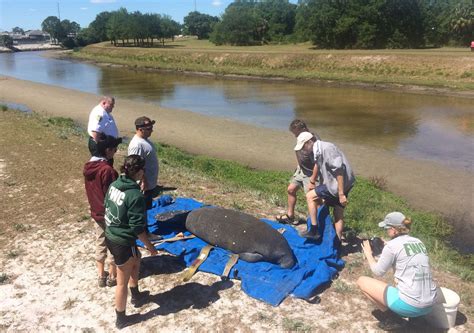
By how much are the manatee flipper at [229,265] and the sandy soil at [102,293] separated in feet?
0.34

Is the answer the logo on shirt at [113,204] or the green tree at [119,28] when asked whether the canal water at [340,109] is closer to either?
the logo on shirt at [113,204]

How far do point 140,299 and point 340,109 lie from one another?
22448 millimetres

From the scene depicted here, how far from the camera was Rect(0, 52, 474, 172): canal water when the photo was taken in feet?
57.5

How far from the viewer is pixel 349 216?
10000 mm

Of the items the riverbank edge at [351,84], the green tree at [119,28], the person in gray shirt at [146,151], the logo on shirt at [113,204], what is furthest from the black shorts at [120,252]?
the green tree at [119,28]

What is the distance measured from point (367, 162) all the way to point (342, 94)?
743 inches

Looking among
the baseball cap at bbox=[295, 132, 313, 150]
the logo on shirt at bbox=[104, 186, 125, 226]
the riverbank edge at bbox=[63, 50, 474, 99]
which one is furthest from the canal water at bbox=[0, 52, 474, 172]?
the logo on shirt at bbox=[104, 186, 125, 226]

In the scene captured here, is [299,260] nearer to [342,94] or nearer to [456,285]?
[456,285]

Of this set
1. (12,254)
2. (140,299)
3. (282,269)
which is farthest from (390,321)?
(12,254)

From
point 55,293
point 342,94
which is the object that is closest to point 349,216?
point 55,293

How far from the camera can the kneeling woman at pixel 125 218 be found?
4734 millimetres

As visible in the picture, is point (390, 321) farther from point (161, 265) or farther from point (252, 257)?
point (161, 265)

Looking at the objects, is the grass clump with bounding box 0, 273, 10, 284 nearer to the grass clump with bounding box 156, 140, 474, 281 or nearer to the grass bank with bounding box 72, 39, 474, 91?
the grass clump with bounding box 156, 140, 474, 281

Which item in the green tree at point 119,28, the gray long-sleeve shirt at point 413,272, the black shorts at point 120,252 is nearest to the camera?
→ the gray long-sleeve shirt at point 413,272
